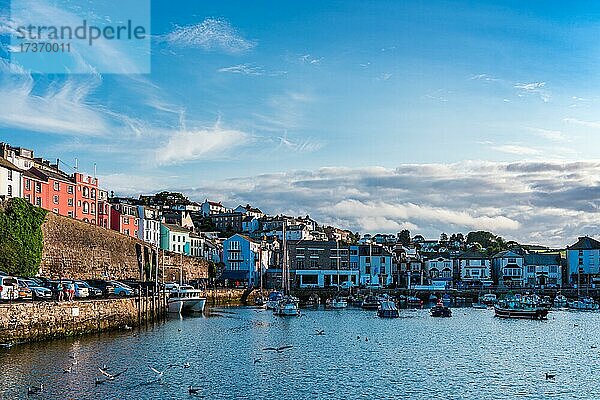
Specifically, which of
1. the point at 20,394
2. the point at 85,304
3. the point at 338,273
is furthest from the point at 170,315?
the point at 338,273

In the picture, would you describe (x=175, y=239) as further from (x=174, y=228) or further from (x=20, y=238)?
(x=20, y=238)

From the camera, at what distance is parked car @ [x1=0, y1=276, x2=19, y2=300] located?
45.8 metres

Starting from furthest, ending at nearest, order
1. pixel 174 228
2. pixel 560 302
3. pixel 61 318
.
Result: pixel 174 228 → pixel 560 302 → pixel 61 318

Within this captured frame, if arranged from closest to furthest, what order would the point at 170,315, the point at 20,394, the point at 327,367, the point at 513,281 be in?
the point at 20,394
the point at 327,367
the point at 170,315
the point at 513,281

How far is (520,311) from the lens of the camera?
254ft

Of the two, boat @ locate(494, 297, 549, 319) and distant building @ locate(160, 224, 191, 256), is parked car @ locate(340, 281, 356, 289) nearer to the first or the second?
distant building @ locate(160, 224, 191, 256)

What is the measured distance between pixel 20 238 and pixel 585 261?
324 feet

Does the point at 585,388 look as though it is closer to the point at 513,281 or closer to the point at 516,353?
the point at 516,353

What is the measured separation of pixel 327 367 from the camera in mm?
39906

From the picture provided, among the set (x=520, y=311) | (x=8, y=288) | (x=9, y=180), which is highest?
(x=9, y=180)

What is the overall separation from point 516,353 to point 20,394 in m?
30.0

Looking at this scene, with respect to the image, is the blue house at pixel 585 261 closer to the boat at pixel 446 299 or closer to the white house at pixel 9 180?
the boat at pixel 446 299

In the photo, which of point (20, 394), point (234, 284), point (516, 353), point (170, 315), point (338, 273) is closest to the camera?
point (20, 394)

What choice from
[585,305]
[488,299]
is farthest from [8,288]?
[585,305]
